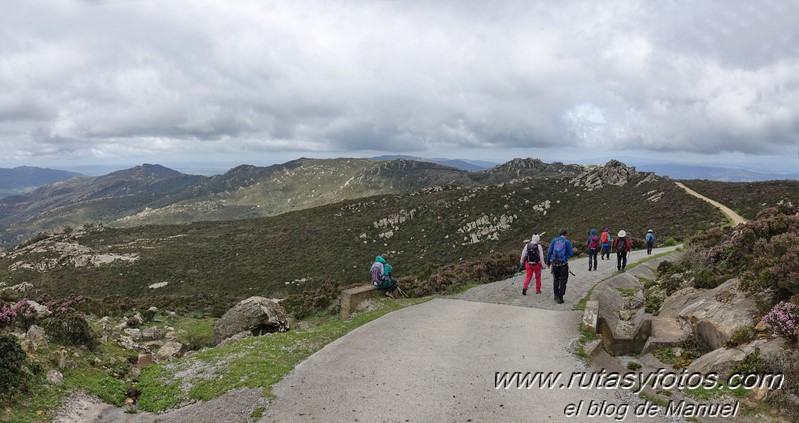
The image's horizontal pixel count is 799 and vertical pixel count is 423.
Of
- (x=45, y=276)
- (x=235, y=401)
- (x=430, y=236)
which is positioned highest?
(x=235, y=401)

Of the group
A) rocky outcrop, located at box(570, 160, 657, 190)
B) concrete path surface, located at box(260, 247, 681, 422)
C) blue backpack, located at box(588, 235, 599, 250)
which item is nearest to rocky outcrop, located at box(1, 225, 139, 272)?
blue backpack, located at box(588, 235, 599, 250)

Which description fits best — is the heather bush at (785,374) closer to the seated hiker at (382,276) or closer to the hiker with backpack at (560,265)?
the hiker with backpack at (560,265)

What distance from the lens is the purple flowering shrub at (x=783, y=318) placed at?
7113 millimetres

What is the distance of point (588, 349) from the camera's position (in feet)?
29.9

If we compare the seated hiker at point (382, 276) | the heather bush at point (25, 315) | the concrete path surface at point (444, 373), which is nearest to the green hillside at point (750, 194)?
the seated hiker at point (382, 276)

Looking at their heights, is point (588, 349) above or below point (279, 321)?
above

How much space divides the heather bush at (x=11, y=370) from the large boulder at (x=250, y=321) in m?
7.00

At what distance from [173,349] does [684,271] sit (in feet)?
57.3

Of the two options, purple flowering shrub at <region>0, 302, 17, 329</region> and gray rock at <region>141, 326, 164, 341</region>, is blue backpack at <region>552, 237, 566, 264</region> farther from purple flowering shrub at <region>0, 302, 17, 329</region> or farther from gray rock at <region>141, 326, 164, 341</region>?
purple flowering shrub at <region>0, 302, 17, 329</region>

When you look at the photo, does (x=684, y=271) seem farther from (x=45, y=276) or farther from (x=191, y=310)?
(x=45, y=276)

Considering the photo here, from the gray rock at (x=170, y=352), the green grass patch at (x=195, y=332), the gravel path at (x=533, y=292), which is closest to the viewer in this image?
the gray rock at (x=170, y=352)

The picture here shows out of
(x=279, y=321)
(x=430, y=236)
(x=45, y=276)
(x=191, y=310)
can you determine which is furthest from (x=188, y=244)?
(x=279, y=321)

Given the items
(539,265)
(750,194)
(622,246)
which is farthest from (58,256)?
(750,194)

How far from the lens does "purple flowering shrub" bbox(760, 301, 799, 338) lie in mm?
7113
